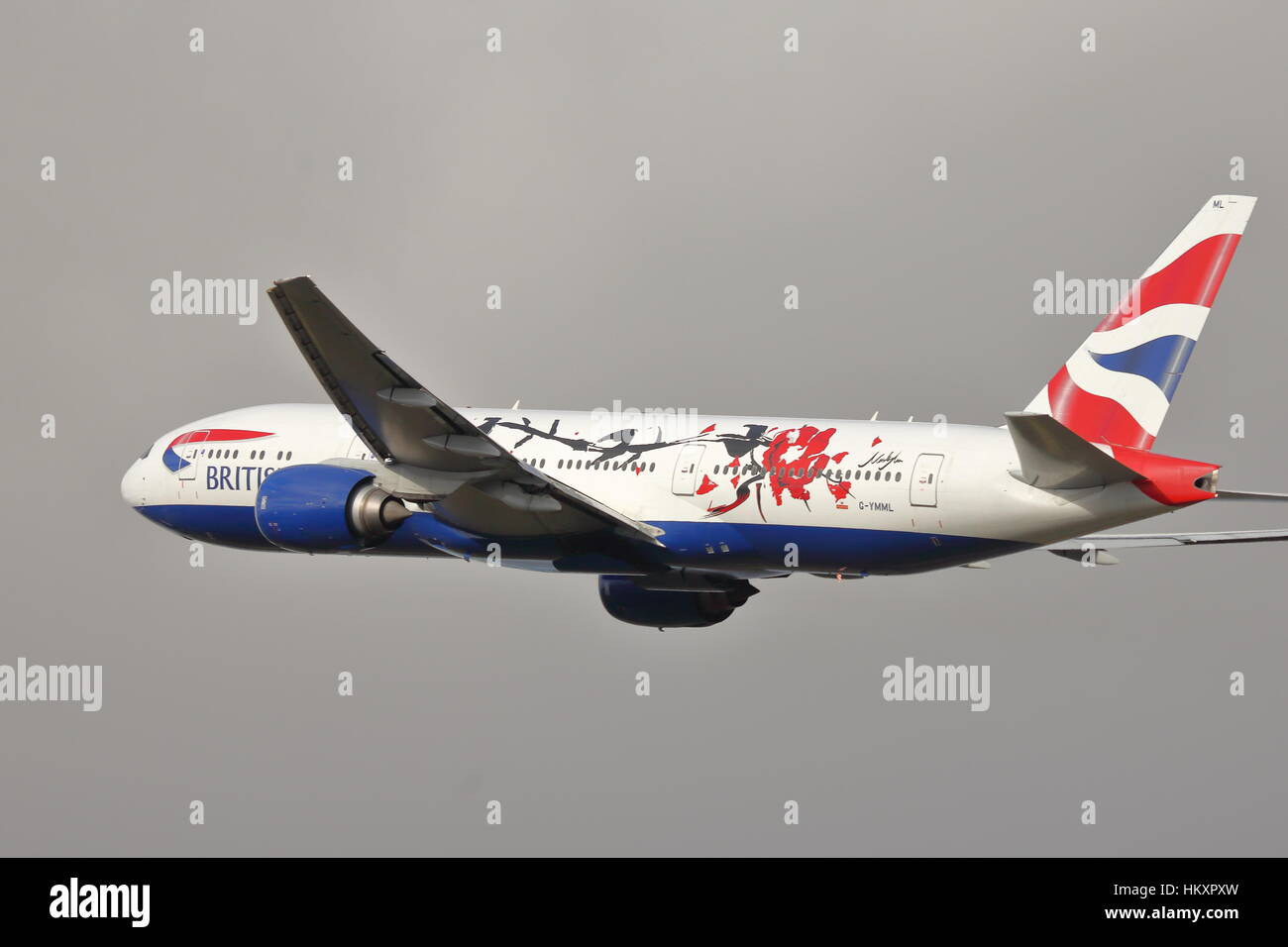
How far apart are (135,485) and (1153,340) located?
82.5ft

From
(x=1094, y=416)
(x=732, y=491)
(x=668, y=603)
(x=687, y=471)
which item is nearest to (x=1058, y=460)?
(x=1094, y=416)

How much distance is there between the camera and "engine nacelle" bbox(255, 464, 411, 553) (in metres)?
42.1

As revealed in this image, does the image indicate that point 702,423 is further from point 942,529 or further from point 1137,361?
point 1137,361

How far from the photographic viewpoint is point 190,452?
48219 mm

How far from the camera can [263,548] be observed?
154 ft

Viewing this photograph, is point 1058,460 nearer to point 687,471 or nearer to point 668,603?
point 687,471

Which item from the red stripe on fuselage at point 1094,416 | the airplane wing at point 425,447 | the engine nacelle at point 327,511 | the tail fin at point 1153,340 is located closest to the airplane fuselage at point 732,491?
the airplane wing at point 425,447

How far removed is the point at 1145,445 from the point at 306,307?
649 inches

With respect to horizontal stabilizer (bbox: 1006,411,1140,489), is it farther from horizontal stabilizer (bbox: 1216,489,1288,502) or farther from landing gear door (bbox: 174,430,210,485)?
landing gear door (bbox: 174,430,210,485)

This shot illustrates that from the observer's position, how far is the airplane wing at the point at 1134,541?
4208cm

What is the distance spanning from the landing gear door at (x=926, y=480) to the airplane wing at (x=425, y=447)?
20.2 feet

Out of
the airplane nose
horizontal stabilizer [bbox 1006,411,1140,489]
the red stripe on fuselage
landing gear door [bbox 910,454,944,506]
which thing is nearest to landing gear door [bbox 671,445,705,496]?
landing gear door [bbox 910,454,944,506]

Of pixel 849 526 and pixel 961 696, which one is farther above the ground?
pixel 849 526

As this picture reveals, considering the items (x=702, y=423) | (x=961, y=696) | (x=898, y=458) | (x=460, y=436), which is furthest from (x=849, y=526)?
(x=961, y=696)
